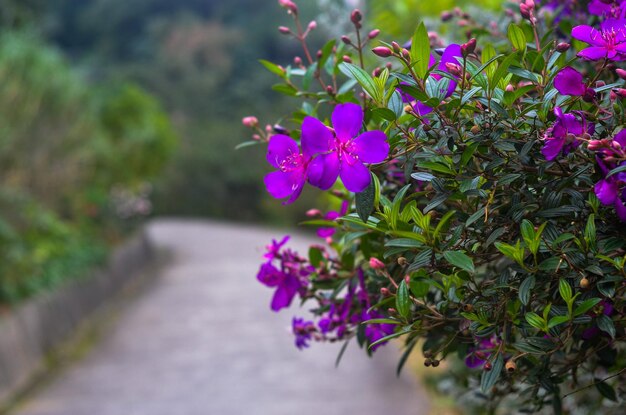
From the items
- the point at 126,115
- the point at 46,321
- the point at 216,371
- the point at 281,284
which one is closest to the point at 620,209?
the point at 281,284

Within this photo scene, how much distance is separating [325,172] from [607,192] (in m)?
0.36

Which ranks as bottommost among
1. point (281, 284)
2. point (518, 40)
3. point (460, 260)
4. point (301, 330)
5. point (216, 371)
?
point (216, 371)

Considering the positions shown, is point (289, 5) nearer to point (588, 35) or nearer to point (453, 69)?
point (453, 69)

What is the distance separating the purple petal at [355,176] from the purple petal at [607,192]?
292mm

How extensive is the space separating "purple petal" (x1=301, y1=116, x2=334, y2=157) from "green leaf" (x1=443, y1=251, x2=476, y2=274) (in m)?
0.22

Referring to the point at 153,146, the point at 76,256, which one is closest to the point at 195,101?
the point at 153,146

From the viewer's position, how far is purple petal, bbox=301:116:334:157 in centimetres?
107

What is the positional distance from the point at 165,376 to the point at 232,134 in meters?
18.8

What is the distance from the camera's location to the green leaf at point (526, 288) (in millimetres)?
1086

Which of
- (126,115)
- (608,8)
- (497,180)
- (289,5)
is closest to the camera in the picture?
(497,180)

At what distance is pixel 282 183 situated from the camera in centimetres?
112

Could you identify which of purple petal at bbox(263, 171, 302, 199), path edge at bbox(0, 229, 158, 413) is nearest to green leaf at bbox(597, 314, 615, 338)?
purple petal at bbox(263, 171, 302, 199)

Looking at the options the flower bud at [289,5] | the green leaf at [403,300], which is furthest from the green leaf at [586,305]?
the flower bud at [289,5]

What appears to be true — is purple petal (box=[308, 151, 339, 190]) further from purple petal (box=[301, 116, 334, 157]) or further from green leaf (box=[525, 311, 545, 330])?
green leaf (box=[525, 311, 545, 330])
